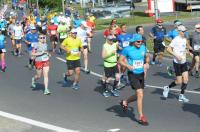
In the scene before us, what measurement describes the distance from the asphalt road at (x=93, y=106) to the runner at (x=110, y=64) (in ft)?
0.97

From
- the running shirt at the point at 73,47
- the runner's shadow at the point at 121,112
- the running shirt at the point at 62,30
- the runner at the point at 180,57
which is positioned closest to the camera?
the runner's shadow at the point at 121,112

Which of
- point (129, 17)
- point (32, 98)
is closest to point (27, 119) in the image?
point (32, 98)

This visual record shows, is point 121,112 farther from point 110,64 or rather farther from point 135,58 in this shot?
point 110,64

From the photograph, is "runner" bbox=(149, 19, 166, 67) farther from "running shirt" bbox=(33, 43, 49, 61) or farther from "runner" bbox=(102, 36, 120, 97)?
"running shirt" bbox=(33, 43, 49, 61)

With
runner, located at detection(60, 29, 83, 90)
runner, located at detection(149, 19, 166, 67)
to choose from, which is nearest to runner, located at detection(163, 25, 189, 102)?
runner, located at detection(60, 29, 83, 90)

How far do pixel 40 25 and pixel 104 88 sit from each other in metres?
17.9

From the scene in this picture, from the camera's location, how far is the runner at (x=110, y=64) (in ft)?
48.3

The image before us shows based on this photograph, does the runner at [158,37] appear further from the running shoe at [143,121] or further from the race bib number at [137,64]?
the running shoe at [143,121]

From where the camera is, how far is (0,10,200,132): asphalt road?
11227 mm

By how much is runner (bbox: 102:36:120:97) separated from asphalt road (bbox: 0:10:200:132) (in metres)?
0.30

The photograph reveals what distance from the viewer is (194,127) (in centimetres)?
1075

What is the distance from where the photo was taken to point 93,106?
43.9ft

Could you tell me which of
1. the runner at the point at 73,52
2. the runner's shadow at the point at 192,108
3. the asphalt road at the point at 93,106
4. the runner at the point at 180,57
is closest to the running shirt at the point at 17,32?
the asphalt road at the point at 93,106

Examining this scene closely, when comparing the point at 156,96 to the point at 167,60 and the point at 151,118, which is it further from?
the point at 167,60
